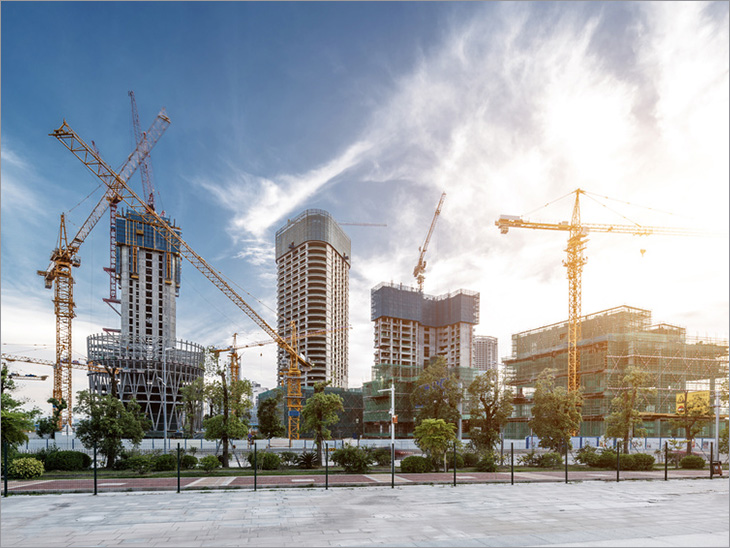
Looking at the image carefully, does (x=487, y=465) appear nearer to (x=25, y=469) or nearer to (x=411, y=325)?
(x=25, y=469)

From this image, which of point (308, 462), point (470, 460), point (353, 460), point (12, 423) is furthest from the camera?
point (470, 460)

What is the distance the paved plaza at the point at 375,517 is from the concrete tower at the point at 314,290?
14001 centimetres

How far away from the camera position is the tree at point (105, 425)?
Answer: 3122 cm

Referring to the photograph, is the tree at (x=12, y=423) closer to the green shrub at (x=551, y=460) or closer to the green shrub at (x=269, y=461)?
the green shrub at (x=269, y=461)

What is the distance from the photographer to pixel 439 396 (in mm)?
65812

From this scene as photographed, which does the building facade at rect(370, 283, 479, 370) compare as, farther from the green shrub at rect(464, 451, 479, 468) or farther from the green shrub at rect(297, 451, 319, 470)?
the green shrub at rect(297, 451, 319, 470)

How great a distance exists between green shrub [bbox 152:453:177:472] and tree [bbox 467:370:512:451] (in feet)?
66.5

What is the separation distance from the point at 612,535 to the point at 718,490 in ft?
45.7

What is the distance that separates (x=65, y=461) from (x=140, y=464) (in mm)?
5408

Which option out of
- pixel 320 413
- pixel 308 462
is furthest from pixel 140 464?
pixel 320 413

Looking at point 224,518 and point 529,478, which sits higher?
point 224,518

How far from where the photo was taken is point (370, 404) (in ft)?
401

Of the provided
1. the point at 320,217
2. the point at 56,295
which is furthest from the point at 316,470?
the point at 320,217

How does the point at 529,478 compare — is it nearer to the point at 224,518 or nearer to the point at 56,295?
the point at 224,518
